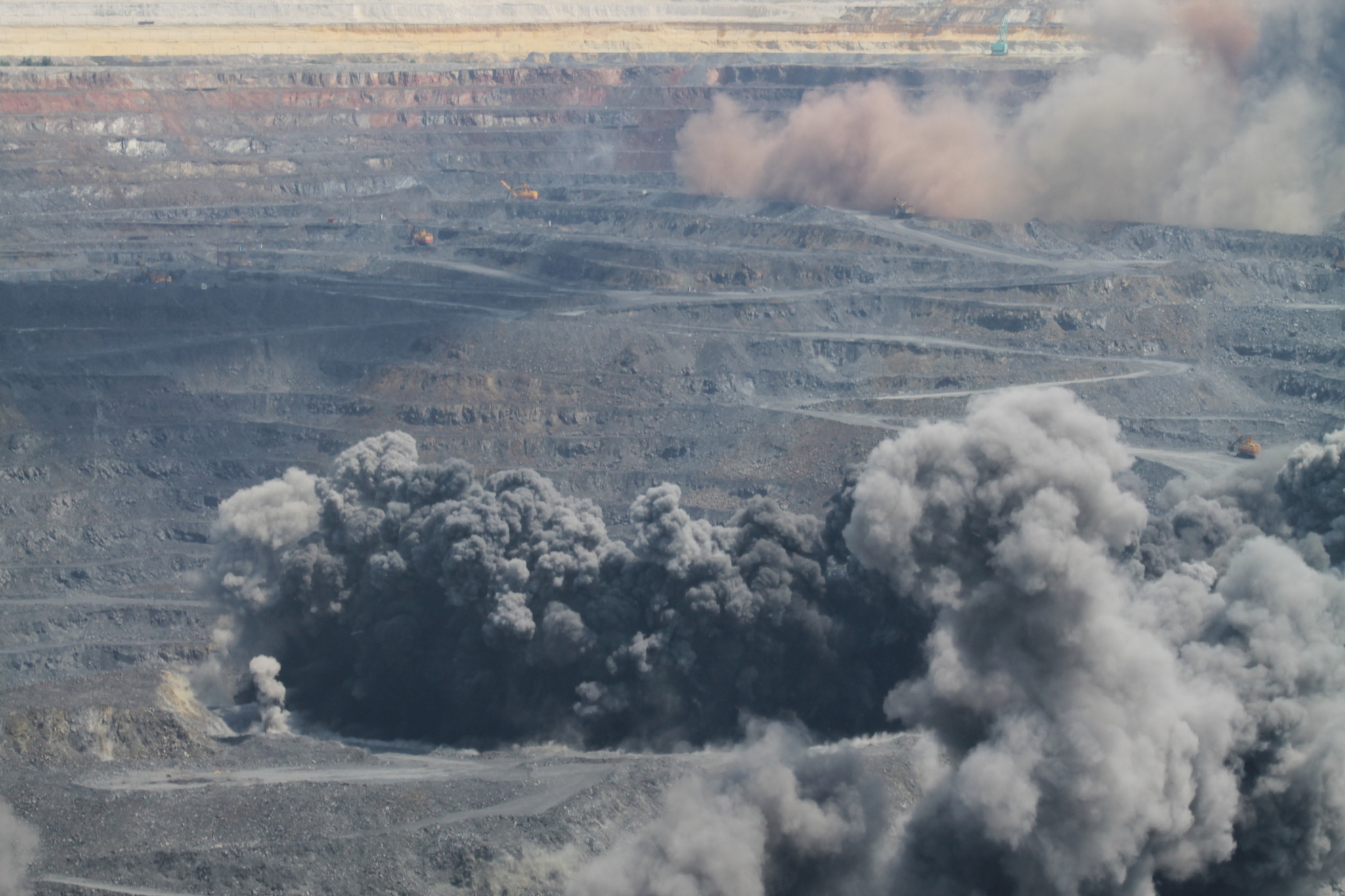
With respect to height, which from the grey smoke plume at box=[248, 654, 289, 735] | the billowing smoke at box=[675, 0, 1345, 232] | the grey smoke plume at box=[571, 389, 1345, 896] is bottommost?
the grey smoke plume at box=[248, 654, 289, 735]

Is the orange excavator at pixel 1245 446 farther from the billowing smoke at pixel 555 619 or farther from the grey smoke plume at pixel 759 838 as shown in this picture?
the grey smoke plume at pixel 759 838

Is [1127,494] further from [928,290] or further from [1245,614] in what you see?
[928,290]

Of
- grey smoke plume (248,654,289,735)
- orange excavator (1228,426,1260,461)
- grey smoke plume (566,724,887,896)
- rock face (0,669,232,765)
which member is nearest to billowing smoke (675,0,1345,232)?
orange excavator (1228,426,1260,461)

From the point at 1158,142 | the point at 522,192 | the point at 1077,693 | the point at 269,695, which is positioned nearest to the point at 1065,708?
the point at 1077,693

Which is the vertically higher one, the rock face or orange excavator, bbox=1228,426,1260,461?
orange excavator, bbox=1228,426,1260,461

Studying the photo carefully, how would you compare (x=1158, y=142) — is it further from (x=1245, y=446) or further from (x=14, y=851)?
(x=14, y=851)

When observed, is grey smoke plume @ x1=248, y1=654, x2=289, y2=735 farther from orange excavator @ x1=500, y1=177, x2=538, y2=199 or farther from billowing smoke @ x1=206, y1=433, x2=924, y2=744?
orange excavator @ x1=500, y1=177, x2=538, y2=199
